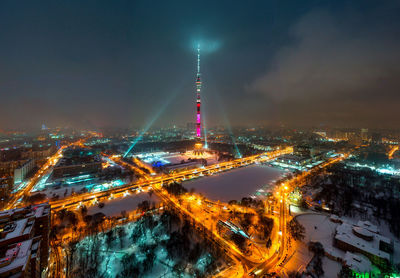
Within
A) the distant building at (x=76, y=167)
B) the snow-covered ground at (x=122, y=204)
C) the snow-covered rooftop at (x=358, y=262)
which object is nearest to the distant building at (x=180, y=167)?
the snow-covered ground at (x=122, y=204)

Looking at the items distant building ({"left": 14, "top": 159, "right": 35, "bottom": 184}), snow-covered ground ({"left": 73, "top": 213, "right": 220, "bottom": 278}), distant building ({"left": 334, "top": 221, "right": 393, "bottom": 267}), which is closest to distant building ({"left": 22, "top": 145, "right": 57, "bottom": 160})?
distant building ({"left": 14, "top": 159, "right": 35, "bottom": 184})

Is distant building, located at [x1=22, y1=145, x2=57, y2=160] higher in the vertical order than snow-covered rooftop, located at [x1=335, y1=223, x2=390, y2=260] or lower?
higher

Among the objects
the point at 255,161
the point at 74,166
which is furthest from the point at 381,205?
the point at 74,166

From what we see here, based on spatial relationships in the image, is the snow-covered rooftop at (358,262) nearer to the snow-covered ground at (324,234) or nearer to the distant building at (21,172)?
the snow-covered ground at (324,234)

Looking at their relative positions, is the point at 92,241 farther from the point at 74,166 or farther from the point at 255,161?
the point at 255,161

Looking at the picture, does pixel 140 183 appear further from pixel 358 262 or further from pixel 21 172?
pixel 358 262

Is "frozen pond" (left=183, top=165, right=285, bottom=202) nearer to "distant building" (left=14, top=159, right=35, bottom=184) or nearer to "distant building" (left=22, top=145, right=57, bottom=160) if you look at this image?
"distant building" (left=14, top=159, right=35, bottom=184)
